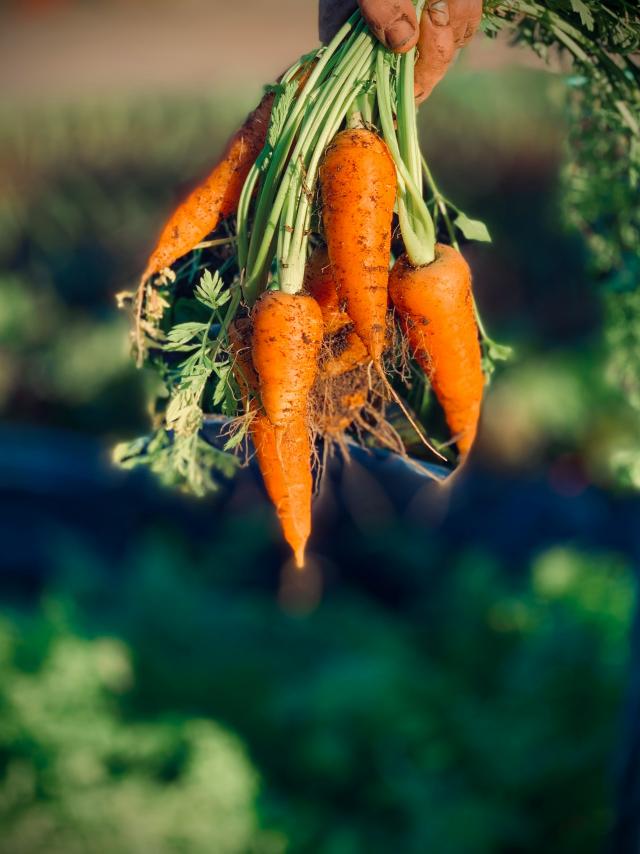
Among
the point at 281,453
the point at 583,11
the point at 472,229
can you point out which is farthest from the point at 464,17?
the point at 281,453

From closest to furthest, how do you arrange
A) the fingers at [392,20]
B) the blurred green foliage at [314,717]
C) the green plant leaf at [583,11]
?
the fingers at [392,20] < the green plant leaf at [583,11] < the blurred green foliage at [314,717]

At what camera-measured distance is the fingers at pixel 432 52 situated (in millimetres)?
1104

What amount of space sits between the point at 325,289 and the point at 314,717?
2185mm

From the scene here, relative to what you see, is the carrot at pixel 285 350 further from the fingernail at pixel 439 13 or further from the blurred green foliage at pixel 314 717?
the blurred green foliage at pixel 314 717

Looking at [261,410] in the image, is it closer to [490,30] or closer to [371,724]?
[490,30]

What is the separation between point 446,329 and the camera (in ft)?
4.06

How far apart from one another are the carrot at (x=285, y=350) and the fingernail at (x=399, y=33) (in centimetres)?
35

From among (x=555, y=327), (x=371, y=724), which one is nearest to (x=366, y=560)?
(x=371, y=724)

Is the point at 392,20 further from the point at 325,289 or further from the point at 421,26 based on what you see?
the point at 325,289

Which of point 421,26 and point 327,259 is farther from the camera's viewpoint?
point 327,259

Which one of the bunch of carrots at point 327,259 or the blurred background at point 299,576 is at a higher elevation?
the bunch of carrots at point 327,259

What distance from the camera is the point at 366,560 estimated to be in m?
4.17

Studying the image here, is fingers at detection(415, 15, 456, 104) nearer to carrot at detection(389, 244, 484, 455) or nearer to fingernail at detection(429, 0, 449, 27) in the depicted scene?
fingernail at detection(429, 0, 449, 27)

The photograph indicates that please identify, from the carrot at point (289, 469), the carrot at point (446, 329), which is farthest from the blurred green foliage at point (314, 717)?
the carrot at point (446, 329)
